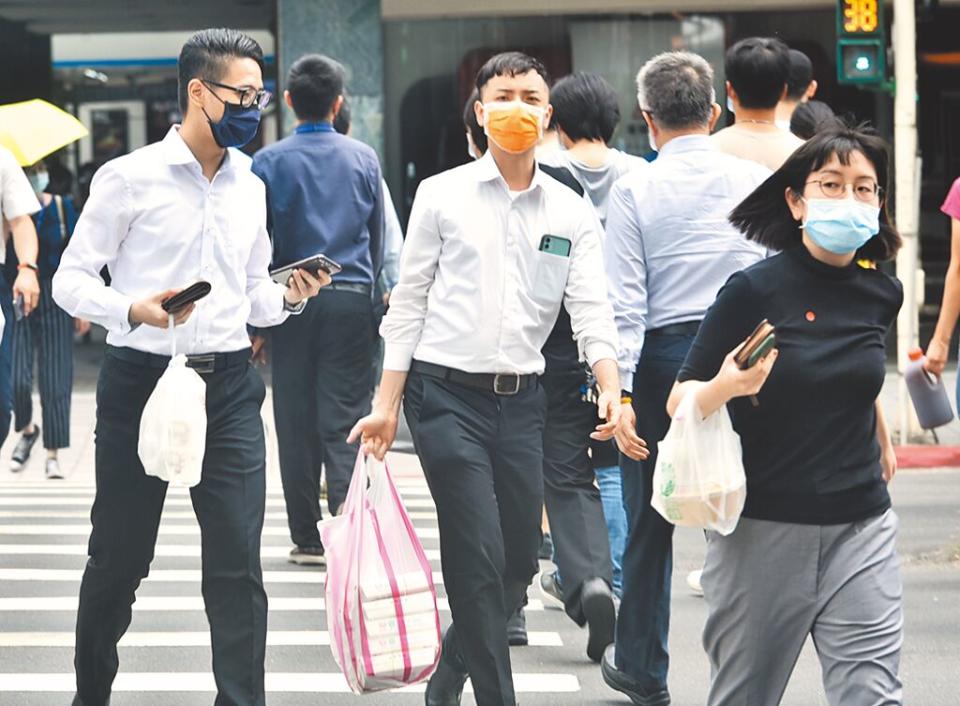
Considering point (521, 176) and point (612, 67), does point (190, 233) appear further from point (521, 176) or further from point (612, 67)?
point (612, 67)

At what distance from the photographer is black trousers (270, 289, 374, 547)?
27.1 feet

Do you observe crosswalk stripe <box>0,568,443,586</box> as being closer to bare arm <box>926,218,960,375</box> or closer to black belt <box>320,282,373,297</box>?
black belt <box>320,282,373,297</box>

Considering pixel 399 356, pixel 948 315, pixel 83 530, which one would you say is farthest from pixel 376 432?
pixel 83 530

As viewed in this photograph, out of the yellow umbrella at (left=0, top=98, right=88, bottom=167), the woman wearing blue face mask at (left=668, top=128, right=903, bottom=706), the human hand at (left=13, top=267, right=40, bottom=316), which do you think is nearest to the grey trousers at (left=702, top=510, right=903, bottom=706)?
the woman wearing blue face mask at (left=668, top=128, right=903, bottom=706)

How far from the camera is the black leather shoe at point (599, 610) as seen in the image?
6.34m

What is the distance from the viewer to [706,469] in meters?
4.18

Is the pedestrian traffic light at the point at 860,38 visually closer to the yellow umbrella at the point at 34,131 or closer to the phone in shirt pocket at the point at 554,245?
the yellow umbrella at the point at 34,131

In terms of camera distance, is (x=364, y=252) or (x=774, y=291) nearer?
(x=774, y=291)

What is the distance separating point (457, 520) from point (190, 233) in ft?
3.53

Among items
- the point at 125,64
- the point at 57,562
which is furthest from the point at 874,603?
the point at 125,64

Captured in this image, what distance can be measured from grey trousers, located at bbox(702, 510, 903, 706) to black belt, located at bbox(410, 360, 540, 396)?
3.34ft

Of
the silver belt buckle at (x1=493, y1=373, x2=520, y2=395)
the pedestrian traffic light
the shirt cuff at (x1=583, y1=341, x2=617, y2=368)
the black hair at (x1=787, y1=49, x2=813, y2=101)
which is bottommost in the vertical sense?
the silver belt buckle at (x1=493, y1=373, x2=520, y2=395)

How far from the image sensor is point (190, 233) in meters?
5.16

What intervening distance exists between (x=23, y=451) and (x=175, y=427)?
23.5 ft
